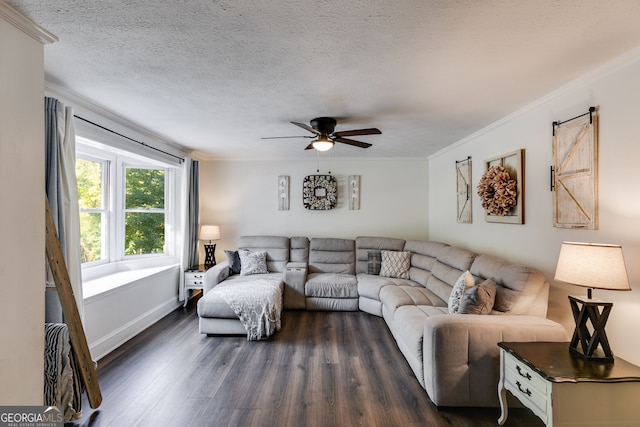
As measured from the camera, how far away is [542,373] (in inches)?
60.5

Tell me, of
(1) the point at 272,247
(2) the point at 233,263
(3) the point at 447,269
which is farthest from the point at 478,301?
(2) the point at 233,263

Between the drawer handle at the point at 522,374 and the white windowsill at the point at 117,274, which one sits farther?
the white windowsill at the point at 117,274

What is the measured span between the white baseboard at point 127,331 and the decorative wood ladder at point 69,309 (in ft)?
2.74

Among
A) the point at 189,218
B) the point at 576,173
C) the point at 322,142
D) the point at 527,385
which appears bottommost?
the point at 527,385

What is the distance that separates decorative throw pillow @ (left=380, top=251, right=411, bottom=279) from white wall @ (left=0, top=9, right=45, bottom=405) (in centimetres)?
383

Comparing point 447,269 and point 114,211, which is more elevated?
point 114,211

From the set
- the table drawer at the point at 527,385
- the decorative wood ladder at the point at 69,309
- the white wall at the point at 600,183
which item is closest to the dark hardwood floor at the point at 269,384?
the decorative wood ladder at the point at 69,309

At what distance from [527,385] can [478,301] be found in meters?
0.69

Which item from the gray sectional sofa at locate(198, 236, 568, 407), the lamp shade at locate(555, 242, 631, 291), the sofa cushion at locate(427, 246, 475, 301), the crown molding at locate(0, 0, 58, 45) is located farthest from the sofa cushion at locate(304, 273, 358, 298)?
the crown molding at locate(0, 0, 58, 45)

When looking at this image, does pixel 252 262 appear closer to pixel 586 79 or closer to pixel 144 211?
pixel 144 211

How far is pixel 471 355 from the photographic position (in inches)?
78.9

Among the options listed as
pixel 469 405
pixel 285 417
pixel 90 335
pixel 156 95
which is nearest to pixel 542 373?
pixel 469 405

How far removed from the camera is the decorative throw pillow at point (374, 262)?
448 centimetres

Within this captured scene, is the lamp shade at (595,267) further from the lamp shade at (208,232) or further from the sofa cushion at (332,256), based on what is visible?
the lamp shade at (208,232)
